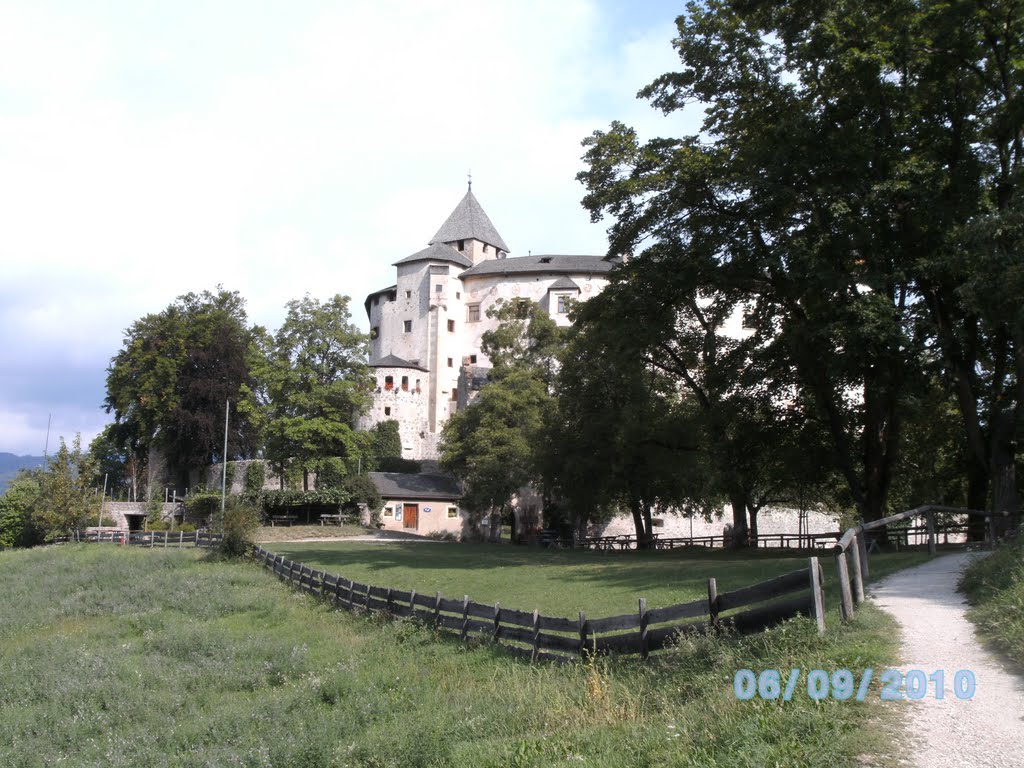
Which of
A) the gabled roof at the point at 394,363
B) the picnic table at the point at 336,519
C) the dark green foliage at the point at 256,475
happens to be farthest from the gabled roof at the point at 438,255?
the picnic table at the point at 336,519

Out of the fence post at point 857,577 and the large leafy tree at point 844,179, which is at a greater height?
the large leafy tree at point 844,179

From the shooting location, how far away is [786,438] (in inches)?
1161

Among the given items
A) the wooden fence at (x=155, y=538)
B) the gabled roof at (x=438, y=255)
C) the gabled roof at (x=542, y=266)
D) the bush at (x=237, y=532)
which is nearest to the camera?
the bush at (x=237, y=532)

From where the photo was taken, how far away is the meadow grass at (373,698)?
759 centimetres

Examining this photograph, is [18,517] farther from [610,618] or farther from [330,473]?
[610,618]

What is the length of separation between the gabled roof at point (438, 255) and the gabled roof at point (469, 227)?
579 cm

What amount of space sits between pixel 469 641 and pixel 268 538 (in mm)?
37331

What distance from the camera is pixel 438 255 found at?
94500mm

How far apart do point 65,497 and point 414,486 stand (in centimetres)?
2308

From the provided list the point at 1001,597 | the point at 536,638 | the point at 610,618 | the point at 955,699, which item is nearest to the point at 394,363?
the point at 536,638

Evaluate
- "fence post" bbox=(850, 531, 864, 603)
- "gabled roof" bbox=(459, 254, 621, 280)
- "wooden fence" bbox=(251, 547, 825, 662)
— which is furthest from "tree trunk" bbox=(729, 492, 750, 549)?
"gabled roof" bbox=(459, 254, 621, 280)

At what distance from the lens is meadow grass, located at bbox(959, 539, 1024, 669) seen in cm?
875

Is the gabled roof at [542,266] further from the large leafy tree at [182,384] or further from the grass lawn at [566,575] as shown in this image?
the grass lawn at [566,575]

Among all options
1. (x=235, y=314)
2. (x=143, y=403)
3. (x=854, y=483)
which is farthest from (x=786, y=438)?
(x=235, y=314)
